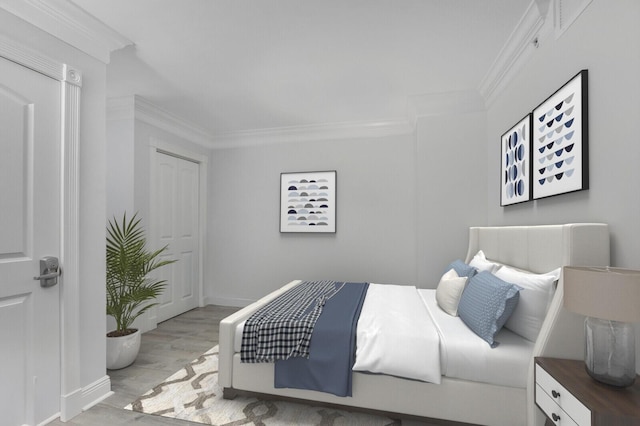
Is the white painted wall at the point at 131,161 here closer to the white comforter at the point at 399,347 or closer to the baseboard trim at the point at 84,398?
the baseboard trim at the point at 84,398

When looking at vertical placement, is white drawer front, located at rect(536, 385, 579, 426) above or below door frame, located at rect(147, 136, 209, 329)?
below

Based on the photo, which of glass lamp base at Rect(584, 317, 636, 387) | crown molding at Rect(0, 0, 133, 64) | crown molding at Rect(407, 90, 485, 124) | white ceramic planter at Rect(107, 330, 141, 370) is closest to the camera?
glass lamp base at Rect(584, 317, 636, 387)

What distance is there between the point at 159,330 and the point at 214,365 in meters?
1.34

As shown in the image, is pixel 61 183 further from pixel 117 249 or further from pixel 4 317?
pixel 117 249

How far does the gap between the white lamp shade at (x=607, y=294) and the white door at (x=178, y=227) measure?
3.99 m

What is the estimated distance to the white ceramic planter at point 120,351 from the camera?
257 cm

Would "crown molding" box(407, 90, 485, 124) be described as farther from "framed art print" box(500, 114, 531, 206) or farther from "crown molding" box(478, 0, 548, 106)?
"framed art print" box(500, 114, 531, 206)

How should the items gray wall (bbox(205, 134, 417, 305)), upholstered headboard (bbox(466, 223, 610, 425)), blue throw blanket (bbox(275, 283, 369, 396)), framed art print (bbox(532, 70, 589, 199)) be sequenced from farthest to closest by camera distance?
gray wall (bbox(205, 134, 417, 305)) < blue throw blanket (bbox(275, 283, 369, 396)) < framed art print (bbox(532, 70, 589, 199)) < upholstered headboard (bbox(466, 223, 610, 425))

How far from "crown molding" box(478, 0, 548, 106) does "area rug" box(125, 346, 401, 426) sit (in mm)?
2844

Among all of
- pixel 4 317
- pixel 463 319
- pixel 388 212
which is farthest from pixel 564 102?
pixel 4 317

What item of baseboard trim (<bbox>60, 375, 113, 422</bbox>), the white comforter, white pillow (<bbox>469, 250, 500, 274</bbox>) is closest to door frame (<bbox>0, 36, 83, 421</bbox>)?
baseboard trim (<bbox>60, 375, 113, 422</bbox>)

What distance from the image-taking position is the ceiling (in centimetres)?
199

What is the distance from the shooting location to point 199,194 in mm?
4605

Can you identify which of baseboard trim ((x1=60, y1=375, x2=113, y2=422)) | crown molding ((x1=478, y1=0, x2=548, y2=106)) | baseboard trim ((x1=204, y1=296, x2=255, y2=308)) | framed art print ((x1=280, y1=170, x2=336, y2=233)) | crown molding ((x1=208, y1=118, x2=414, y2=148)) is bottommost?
baseboard trim ((x1=204, y1=296, x2=255, y2=308))
